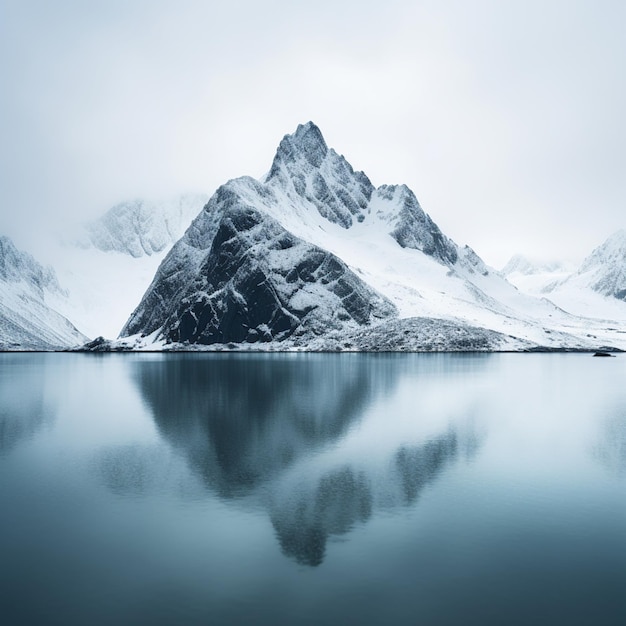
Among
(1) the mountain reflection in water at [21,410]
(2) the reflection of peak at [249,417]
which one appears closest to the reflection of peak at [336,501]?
(2) the reflection of peak at [249,417]

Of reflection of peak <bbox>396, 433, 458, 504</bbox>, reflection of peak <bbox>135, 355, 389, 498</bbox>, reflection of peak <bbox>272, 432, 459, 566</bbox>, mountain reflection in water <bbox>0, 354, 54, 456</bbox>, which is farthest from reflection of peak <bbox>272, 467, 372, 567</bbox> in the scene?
mountain reflection in water <bbox>0, 354, 54, 456</bbox>

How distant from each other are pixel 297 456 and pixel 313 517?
13.9 m

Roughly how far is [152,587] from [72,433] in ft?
121

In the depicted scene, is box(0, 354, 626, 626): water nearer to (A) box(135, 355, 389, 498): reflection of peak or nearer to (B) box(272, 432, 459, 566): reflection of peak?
(B) box(272, 432, 459, 566): reflection of peak

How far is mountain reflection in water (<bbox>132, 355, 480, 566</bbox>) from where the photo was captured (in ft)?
99.8

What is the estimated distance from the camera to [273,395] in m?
81.3

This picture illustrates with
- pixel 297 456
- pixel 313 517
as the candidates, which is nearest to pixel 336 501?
pixel 313 517

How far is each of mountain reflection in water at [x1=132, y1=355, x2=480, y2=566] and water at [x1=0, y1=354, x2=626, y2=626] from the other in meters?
0.19

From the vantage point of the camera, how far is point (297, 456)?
43656 millimetres

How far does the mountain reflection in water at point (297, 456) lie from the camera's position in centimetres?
3042

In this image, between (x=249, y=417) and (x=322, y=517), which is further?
(x=249, y=417)

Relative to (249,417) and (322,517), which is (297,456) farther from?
(249,417)

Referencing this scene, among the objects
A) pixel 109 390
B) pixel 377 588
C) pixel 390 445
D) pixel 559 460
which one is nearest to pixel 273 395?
pixel 109 390

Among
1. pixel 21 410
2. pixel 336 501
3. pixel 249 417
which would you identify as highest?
pixel 249 417
